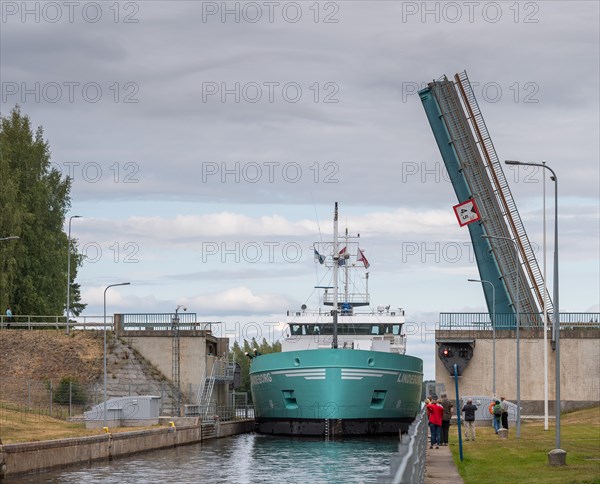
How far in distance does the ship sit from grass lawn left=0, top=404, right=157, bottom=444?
934 cm

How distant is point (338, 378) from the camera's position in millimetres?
54094

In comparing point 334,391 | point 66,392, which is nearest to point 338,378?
point 334,391

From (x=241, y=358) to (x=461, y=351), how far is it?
116 metres

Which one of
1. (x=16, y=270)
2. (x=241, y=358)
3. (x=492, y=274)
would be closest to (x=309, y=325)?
(x=492, y=274)

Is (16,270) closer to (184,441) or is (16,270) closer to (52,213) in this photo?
(52,213)

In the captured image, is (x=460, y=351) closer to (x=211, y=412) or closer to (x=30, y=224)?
(x=211, y=412)

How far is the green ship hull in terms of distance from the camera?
5416 centimetres

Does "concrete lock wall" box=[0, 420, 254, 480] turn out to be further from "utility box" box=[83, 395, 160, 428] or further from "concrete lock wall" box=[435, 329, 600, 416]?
"concrete lock wall" box=[435, 329, 600, 416]

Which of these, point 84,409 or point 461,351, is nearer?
point 84,409

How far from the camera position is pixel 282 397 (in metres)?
57.1

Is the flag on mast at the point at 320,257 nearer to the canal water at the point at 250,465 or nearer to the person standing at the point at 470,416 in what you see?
the canal water at the point at 250,465

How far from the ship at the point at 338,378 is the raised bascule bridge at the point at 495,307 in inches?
Answer: 118

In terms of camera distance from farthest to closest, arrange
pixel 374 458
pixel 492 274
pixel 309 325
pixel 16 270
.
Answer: pixel 16 270
pixel 309 325
pixel 492 274
pixel 374 458

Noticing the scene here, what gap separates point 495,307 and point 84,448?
91.5 ft
